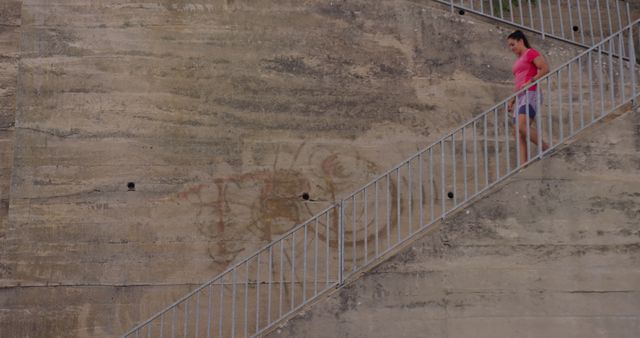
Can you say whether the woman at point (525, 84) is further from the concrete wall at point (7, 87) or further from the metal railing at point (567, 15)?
the concrete wall at point (7, 87)

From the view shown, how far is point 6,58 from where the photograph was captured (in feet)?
34.2

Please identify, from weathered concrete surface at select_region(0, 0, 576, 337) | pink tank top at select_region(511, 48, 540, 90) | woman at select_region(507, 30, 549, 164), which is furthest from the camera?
weathered concrete surface at select_region(0, 0, 576, 337)

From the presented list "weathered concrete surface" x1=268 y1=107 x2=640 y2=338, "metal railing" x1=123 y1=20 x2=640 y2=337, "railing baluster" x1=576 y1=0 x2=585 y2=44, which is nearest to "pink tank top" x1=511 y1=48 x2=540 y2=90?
"metal railing" x1=123 y1=20 x2=640 y2=337

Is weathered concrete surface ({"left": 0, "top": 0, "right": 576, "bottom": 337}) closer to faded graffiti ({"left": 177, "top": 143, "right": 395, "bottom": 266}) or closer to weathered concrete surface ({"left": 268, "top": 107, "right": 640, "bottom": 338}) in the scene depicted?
faded graffiti ({"left": 177, "top": 143, "right": 395, "bottom": 266})

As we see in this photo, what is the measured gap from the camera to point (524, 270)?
25.2ft

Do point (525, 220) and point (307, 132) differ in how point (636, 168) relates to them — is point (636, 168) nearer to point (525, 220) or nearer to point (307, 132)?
point (525, 220)

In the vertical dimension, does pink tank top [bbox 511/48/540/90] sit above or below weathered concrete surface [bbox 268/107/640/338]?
above

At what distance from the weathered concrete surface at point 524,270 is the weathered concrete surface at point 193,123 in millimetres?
2602

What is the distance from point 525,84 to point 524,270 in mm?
1990

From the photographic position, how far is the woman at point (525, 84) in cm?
846

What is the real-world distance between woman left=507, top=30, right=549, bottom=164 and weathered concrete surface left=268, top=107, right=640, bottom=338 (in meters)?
0.70

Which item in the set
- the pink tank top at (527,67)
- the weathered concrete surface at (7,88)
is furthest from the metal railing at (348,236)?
the weathered concrete surface at (7,88)

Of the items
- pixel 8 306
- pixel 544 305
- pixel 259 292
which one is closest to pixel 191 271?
pixel 259 292

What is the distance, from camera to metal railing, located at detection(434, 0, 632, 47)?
35.3ft
